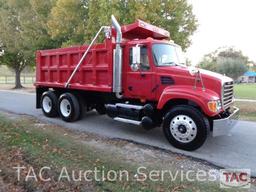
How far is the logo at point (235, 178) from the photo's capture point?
4.46 metres

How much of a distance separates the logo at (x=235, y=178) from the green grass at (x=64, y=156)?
253 mm

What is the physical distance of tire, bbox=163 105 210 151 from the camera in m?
6.05

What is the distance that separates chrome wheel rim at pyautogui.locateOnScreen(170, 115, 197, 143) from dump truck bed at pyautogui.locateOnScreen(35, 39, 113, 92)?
2.26 metres

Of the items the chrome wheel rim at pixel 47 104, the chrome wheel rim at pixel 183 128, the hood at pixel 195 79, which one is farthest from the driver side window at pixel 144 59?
the chrome wheel rim at pixel 47 104

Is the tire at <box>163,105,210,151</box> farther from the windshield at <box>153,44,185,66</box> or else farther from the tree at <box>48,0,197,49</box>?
the tree at <box>48,0,197,49</box>

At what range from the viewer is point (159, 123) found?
282 inches

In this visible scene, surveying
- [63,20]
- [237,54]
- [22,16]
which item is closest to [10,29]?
[22,16]

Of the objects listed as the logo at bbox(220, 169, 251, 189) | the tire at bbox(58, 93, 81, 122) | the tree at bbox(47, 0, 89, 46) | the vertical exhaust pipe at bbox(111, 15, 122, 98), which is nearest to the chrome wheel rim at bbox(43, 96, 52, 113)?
the tire at bbox(58, 93, 81, 122)

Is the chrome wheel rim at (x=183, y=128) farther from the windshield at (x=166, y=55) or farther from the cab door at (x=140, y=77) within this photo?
the windshield at (x=166, y=55)

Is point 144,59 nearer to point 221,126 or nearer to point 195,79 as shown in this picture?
point 195,79

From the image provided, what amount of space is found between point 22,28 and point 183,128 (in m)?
19.4

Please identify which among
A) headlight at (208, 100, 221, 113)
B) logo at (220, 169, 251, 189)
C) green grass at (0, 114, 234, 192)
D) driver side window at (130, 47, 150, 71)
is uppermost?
driver side window at (130, 47, 150, 71)

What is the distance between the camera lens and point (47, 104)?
32.3ft

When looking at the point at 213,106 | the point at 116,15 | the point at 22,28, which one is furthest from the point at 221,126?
the point at 22,28
